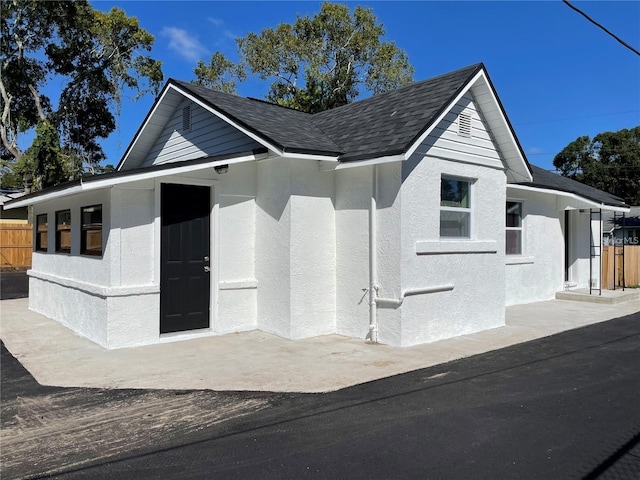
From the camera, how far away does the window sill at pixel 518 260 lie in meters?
12.3

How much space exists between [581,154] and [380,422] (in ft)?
173

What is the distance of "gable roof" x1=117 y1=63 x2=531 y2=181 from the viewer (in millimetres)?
7723

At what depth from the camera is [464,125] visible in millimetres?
8750

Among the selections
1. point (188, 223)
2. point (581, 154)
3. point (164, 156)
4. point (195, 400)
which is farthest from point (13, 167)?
point (581, 154)

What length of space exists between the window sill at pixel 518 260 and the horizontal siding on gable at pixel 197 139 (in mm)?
7363

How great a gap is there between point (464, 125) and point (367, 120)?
5.84 feet

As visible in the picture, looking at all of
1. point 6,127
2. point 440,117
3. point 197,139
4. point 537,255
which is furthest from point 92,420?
point 6,127

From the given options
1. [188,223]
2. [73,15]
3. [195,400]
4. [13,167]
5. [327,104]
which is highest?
[73,15]

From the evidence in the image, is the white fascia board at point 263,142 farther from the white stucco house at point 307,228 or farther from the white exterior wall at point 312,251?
the white exterior wall at point 312,251

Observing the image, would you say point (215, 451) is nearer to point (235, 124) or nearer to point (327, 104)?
point (235, 124)

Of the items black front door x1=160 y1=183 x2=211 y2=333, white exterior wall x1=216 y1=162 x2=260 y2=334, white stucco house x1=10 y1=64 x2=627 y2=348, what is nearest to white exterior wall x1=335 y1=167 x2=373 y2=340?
white stucco house x1=10 y1=64 x2=627 y2=348

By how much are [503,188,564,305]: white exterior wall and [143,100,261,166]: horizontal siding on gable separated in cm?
701

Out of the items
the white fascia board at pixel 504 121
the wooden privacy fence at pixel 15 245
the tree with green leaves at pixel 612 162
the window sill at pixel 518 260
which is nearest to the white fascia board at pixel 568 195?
the window sill at pixel 518 260

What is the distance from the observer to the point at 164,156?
37.8 feet
